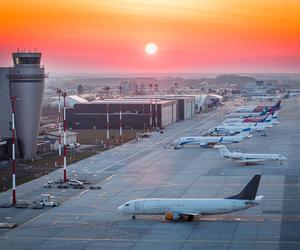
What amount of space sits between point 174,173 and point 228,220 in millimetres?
36872

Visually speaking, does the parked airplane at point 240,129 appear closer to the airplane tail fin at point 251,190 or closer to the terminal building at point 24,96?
the terminal building at point 24,96

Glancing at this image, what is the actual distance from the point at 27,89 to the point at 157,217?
57612mm

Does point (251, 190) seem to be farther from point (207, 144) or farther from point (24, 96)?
point (207, 144)

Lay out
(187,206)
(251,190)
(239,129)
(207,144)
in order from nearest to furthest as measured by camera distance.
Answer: (251,190)
(187,206)
(207,144)
(239,129)

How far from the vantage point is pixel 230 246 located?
2441 inches

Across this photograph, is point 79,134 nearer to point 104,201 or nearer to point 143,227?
point 104,201

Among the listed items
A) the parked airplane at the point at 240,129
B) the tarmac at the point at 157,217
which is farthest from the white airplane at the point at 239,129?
the tarmac at the point at 157,217

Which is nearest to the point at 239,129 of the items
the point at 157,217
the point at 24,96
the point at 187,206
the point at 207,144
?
the point at 207,144

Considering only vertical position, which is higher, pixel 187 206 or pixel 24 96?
pixel 24 96

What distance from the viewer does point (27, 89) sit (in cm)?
12481

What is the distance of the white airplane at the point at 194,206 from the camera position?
233 ft

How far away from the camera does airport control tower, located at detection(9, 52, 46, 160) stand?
124m

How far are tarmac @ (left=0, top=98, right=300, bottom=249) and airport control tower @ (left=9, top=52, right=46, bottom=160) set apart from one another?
1339 cm

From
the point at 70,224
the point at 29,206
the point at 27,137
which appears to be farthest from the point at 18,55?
the point at 70,224
